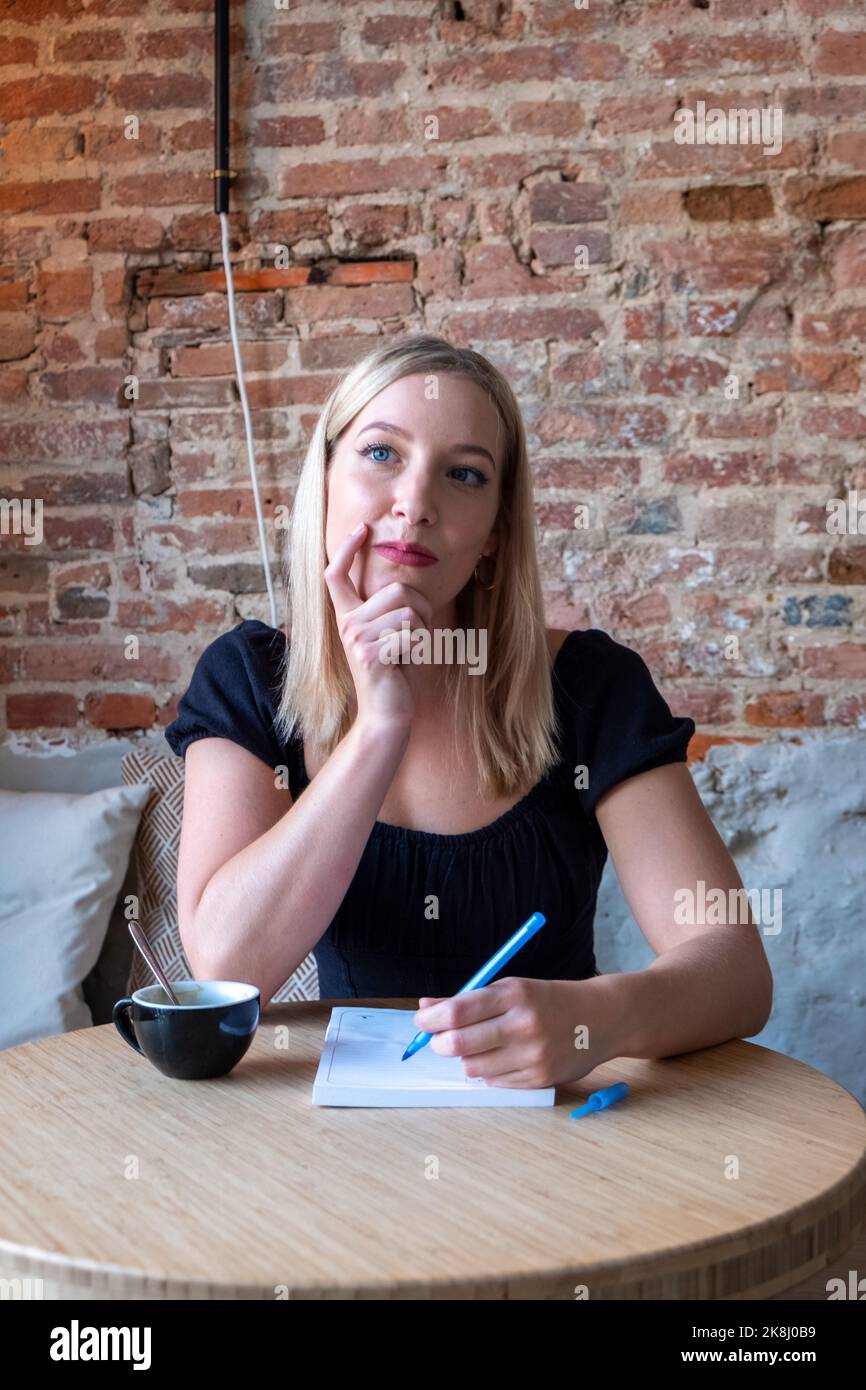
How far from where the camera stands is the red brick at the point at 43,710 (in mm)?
2426

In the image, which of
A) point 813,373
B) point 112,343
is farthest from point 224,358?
point 813,373

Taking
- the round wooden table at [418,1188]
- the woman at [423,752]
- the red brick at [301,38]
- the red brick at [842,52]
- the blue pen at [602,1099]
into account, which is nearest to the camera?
the round wooden table at [418,1188]

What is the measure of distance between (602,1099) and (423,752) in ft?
2.18

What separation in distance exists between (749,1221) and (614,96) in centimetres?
203

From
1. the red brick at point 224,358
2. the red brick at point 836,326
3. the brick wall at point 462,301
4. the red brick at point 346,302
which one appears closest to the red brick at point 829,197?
the brick wall at point 462,301

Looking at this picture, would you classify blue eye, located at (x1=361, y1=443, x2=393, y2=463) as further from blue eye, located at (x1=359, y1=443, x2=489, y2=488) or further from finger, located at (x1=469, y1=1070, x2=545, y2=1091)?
finger, located at (x1=469, y1=1070, x2=545, y2=1091)

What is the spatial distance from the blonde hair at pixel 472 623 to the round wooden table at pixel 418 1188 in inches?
20.8

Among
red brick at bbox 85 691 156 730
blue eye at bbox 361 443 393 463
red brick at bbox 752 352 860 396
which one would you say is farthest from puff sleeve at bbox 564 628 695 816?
red brick at bbox 85 691 156 730

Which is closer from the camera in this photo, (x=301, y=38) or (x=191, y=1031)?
(x=191, y=1031)

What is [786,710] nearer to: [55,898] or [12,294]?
[55,898]

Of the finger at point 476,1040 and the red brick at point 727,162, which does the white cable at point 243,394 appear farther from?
the finger at point 476,1040

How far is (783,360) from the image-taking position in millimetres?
2234

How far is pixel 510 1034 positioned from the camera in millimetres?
1016

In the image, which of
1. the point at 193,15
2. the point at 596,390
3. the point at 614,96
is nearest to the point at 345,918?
the point at 596,390
